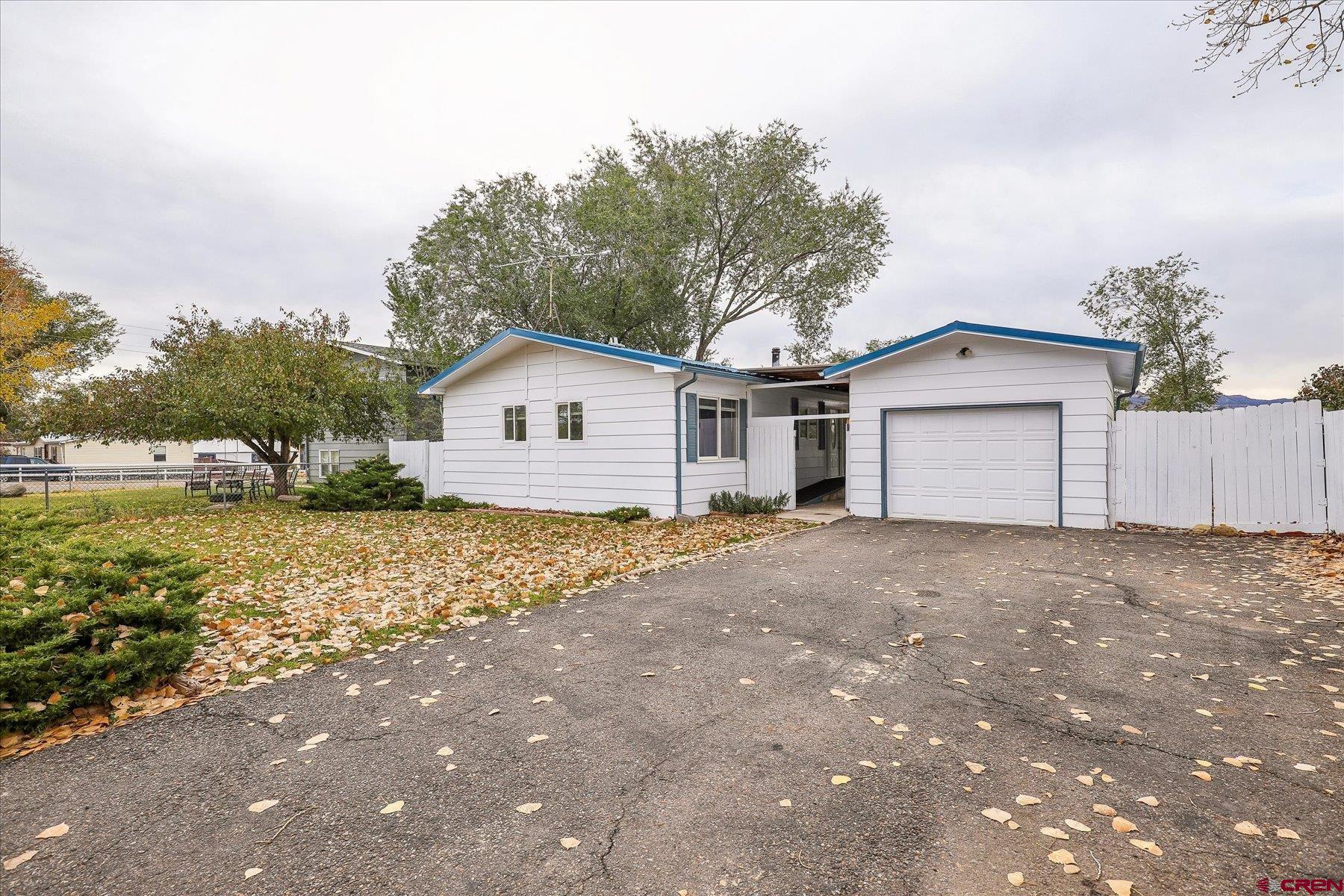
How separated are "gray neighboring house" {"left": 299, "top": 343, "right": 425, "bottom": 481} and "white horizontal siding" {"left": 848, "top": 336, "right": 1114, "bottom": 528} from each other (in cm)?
1765

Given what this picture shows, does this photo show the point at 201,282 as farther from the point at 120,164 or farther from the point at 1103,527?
the point at 1103,527

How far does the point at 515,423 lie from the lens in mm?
16297

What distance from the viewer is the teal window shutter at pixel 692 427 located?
1355 centimetres

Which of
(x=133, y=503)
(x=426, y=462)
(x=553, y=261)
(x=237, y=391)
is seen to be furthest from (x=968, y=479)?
(x=133, y=503)

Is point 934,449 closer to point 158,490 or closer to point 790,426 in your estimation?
point 790,426

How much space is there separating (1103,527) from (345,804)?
12.5 metres

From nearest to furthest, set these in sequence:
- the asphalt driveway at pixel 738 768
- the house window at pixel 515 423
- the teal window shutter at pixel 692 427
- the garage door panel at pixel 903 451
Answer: the asphalt driveway at pixel 738 768, the garage door panel at pixel 903 451, the teal window shutter at pixel 692 427, the house window at pixel 515 423

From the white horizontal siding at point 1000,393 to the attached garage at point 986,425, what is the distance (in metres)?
0.02

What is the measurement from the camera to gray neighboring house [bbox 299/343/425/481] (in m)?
24.6

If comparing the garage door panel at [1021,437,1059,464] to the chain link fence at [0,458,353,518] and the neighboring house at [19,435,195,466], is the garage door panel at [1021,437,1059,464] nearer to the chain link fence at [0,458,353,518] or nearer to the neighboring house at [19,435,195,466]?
the chain link fence at [0,458,353,518]

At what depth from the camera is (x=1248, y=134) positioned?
10.9m

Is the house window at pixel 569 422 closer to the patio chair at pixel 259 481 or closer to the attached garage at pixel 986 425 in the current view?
the attached garage at pixel 986 425

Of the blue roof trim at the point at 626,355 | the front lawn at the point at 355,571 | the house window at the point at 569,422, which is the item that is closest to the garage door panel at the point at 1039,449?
the front lawn at the point at 355,571

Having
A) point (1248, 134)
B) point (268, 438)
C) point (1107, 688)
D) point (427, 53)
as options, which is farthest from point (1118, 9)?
point (268, 438)
